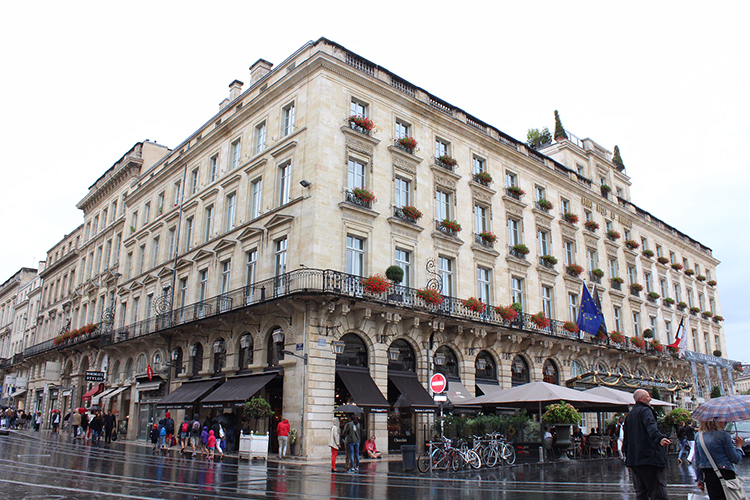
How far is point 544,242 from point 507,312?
25.7 ft

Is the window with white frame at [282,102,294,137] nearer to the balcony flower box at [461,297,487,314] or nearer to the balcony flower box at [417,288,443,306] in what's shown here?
the balcony flower box at [417,288,443,306]

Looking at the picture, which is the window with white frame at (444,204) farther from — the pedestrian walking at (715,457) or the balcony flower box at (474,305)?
the pedestrian walking at (715,457)

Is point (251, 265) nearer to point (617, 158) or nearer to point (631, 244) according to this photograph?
point (631, 244)

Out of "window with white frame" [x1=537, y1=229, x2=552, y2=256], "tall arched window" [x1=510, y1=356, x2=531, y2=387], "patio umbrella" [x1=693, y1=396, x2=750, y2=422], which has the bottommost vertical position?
"patio umbrella" [x1=693, y1=396, x2=750, y2=422]

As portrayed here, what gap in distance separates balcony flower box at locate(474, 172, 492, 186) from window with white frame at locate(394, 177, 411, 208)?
16.0 feet

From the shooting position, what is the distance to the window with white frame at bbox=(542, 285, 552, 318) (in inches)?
1238

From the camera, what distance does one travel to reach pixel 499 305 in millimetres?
28188

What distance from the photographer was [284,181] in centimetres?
2528

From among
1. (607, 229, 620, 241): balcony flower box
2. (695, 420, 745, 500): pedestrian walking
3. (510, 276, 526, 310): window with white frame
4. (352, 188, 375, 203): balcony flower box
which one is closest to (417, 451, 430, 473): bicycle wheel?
(695, 420, 745, 500): pedestrian walking

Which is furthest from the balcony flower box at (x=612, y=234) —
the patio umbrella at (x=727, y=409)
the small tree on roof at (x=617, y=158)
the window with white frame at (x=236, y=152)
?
the patio umbrella at (x=727, y=409)

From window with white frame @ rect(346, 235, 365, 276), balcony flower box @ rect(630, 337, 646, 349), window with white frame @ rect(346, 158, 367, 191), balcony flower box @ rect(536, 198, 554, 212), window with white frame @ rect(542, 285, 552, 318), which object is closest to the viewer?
window with white frame @ rect(346, 235, 365, 276)

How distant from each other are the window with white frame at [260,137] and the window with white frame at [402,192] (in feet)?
21.6

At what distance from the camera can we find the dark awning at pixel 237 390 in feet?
68.6

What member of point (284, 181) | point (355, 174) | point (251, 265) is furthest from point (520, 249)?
point (251, 265)
